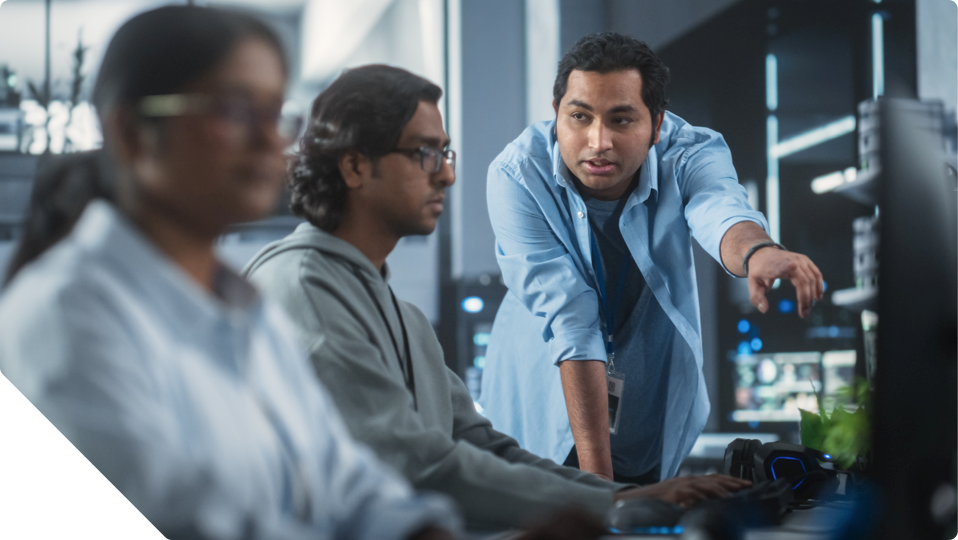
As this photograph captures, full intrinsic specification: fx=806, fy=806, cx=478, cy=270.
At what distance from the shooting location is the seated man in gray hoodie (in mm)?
677

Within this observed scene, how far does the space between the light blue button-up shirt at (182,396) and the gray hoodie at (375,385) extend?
0.33 feet

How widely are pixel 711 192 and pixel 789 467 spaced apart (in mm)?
535

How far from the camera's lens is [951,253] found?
63cm

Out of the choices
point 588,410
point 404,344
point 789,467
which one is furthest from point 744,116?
point 404,344

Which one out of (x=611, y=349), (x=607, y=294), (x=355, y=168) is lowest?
(x=611, y=349)

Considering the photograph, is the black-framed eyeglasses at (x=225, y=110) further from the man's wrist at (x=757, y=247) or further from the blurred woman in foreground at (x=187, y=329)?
the man's wrist at (x=757, y=247)

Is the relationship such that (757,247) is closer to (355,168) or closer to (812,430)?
(812,430)

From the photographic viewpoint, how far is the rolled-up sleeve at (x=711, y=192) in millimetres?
1248

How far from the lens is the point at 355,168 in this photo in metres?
0.72

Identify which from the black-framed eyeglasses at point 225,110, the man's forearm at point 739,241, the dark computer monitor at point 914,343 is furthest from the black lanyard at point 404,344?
the man's forearm at point 739,241

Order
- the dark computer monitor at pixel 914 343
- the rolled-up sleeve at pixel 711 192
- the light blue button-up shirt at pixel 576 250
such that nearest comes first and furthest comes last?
the dark computer monitor at pixel 914 343
the rolled-up sleeve at pixel 711 192
the light blue button-up shirt at pixel 576 250

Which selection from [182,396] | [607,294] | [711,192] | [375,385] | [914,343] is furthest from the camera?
[607,294]

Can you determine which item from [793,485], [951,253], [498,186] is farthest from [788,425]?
[951,253]

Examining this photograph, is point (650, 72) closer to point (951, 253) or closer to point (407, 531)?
point (951, 253)
